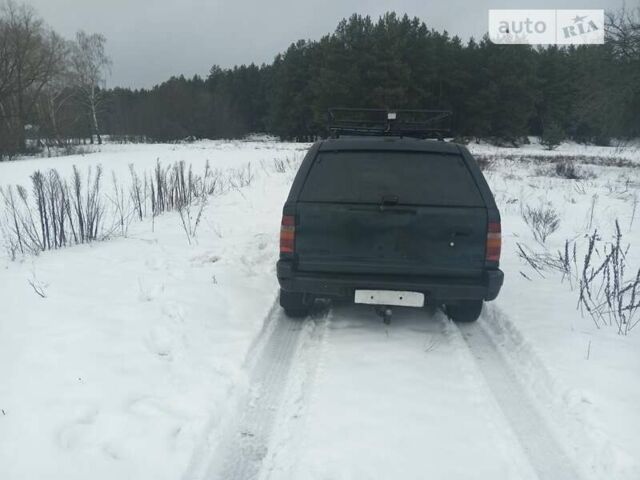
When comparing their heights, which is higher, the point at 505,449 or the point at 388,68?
the point at 388,68

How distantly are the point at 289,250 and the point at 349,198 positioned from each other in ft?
2.31

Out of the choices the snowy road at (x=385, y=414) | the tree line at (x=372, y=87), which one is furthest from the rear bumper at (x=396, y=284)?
the tree line at (x=372, y=87)

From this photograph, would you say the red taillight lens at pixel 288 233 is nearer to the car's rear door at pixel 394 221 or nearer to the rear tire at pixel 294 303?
the car's rear door at pixel 394 221

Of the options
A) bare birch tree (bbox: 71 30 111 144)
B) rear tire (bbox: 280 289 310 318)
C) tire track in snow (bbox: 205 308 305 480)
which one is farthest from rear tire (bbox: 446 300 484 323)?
bare birch tree (bbox: 71 30 111 144)

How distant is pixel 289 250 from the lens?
4062mm

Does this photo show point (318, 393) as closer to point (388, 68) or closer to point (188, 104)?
point (388, 68)

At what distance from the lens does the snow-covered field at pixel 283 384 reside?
8.59ft

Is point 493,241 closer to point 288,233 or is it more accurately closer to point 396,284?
point 396,284

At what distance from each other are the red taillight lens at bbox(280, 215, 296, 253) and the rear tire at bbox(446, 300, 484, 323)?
1.71 meters

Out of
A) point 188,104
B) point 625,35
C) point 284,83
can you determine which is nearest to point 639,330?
point 625,35

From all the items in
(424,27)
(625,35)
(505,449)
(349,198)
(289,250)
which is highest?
(424,27)

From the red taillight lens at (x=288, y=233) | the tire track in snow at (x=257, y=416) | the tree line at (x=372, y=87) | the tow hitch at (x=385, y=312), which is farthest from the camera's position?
the tree line at (x=372, y=87)

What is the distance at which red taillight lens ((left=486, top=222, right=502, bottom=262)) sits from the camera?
387cm

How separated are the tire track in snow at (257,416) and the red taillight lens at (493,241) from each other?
1.89 metres
